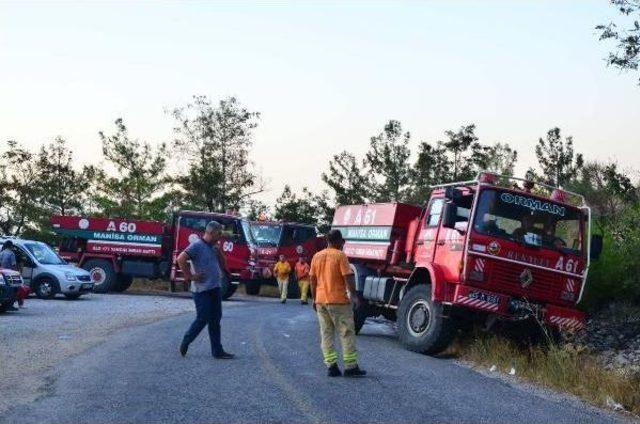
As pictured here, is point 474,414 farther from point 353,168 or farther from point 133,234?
point 353,168

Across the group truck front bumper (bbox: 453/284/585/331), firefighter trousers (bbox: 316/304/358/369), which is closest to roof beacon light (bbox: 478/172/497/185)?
truck front bumper (bbox: 453/284/585/331)

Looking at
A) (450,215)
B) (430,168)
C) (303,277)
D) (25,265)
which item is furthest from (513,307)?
(430,168)

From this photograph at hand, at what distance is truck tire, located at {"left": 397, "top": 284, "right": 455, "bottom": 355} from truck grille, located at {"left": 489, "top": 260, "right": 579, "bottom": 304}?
95 centimetres

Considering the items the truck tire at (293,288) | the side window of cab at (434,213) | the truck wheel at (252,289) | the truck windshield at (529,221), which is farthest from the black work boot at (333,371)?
the truck tire at (293,288)

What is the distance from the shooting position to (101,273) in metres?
29.0

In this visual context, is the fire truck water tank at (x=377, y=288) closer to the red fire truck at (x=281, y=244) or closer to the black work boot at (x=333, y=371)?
the black work boot at (x=333, y=371)

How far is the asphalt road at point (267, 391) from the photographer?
6992 millimetres

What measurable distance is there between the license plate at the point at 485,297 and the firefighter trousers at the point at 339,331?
3.12m

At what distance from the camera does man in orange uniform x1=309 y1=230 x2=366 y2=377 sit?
368 inches

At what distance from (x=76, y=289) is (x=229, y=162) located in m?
24.0

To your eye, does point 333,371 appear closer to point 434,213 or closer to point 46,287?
point 434,213

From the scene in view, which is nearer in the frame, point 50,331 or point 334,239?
point 334,239

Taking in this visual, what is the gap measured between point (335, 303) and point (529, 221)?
4479 millimetres

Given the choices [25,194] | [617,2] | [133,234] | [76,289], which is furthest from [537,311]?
[25,194]
